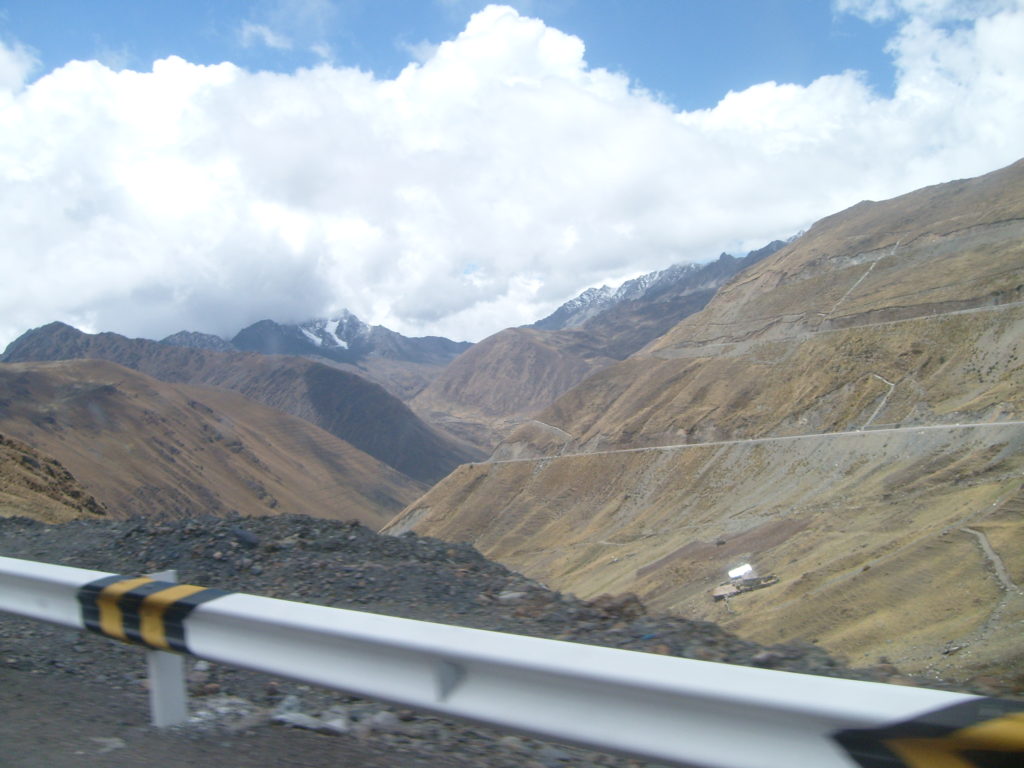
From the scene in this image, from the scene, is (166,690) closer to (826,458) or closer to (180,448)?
(826,458)

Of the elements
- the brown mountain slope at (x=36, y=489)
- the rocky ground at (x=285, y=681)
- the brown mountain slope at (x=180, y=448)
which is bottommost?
the rocky ground at (x=285, y=681)

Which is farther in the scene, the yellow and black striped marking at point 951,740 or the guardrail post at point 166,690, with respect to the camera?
the guardrail post at point 166,690

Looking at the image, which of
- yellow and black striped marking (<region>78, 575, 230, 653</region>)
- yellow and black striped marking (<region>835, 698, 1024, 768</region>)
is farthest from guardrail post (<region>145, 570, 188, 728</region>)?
yellow and black striped marking (<region>835, 698, 1024, 768</region>)

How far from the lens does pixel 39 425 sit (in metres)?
91.6

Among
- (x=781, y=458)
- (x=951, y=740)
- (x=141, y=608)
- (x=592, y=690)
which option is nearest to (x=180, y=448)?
(x=781, y=458)

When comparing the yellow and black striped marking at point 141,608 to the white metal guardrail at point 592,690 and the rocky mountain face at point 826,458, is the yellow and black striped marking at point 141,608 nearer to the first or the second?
the white metal guardrail at point 592,690

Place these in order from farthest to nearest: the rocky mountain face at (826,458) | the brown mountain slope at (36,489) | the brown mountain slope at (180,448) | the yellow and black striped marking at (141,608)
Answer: the brown mountain slope at (180,448), the rocky mountain face at (826,458), the brown mountain slope at (36,489), the yellow and black striped marking at (141,608)

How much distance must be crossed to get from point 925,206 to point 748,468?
55194mm

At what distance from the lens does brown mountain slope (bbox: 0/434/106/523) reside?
2124 cm

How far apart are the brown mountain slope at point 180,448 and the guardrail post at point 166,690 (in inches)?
3203

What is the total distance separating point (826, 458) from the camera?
6000 centimetres

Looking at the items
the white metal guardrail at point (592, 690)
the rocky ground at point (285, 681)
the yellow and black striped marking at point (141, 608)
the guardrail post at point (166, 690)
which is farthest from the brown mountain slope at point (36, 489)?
the white metal guardrail at point (592, 690)

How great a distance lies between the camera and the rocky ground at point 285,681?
4098 millimetres

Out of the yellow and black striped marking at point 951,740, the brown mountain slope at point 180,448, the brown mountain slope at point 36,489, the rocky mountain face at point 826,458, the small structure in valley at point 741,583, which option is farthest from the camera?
the brown mountain slope at point 180,448
